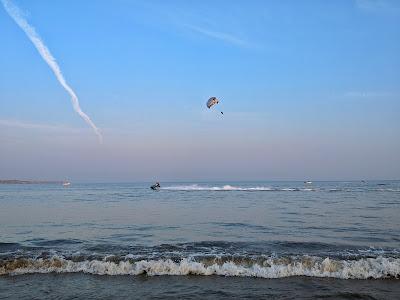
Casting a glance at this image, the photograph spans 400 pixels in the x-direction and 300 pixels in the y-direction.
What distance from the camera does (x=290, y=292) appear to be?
9789 mm

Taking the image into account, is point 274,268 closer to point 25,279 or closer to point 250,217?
point 25,279

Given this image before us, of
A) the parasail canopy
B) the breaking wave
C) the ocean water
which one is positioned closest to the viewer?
the ocean water

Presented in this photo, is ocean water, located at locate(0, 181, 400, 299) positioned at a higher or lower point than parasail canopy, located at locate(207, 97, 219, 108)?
lower

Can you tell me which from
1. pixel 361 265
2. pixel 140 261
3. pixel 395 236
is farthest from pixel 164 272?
pixel 395 236

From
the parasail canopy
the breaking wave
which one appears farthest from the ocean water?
the parasail canopy

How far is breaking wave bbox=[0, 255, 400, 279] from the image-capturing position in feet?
38.2

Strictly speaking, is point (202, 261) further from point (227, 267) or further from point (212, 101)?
point (212, 101)

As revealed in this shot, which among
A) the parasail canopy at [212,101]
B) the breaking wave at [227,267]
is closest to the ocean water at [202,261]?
the breaking wave at [227,267]

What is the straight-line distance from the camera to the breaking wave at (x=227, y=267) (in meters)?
11.7

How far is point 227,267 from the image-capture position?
12133mm

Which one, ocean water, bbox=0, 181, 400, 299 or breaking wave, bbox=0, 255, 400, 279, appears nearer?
ocean water, bbox=0, 181, 400, 299

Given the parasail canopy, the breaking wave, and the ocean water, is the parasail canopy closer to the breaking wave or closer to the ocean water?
the ocean water

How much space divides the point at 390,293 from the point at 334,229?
11712 millimetres

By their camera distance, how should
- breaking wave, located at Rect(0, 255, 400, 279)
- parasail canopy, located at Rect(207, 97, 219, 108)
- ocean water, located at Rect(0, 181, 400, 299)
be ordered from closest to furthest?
ocean water, located at Rect(0, 181, 400, 299) → breaking wave, located at Rect(0, 255, 400, 279) → parasail canopy, located at Rect(207, 97, 219, 108)
